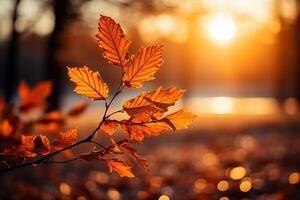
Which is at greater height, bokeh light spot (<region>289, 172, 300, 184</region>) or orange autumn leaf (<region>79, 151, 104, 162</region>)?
bokeh light spot (<region>289, 172, 300, 184</region>)

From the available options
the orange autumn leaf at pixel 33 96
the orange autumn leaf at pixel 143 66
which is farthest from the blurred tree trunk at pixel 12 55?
the orange autumn leaf at pixel 143 66

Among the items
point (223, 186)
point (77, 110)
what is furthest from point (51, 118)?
point (223, 186)

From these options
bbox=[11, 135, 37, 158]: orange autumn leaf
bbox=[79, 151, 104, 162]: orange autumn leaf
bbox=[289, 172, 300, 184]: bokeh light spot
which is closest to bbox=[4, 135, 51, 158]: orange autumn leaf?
bbox=[11, 135, 37, 158]: orange autumn leaf

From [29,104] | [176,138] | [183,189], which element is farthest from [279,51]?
[29,104]

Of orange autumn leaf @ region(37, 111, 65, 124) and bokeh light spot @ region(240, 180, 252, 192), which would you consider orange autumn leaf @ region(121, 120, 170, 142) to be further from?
bokeh light spot @ region(240, 180, 252, 192)

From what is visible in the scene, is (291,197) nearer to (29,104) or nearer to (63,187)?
(63,187)

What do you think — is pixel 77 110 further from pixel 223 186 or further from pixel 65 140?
pixel 223 186
